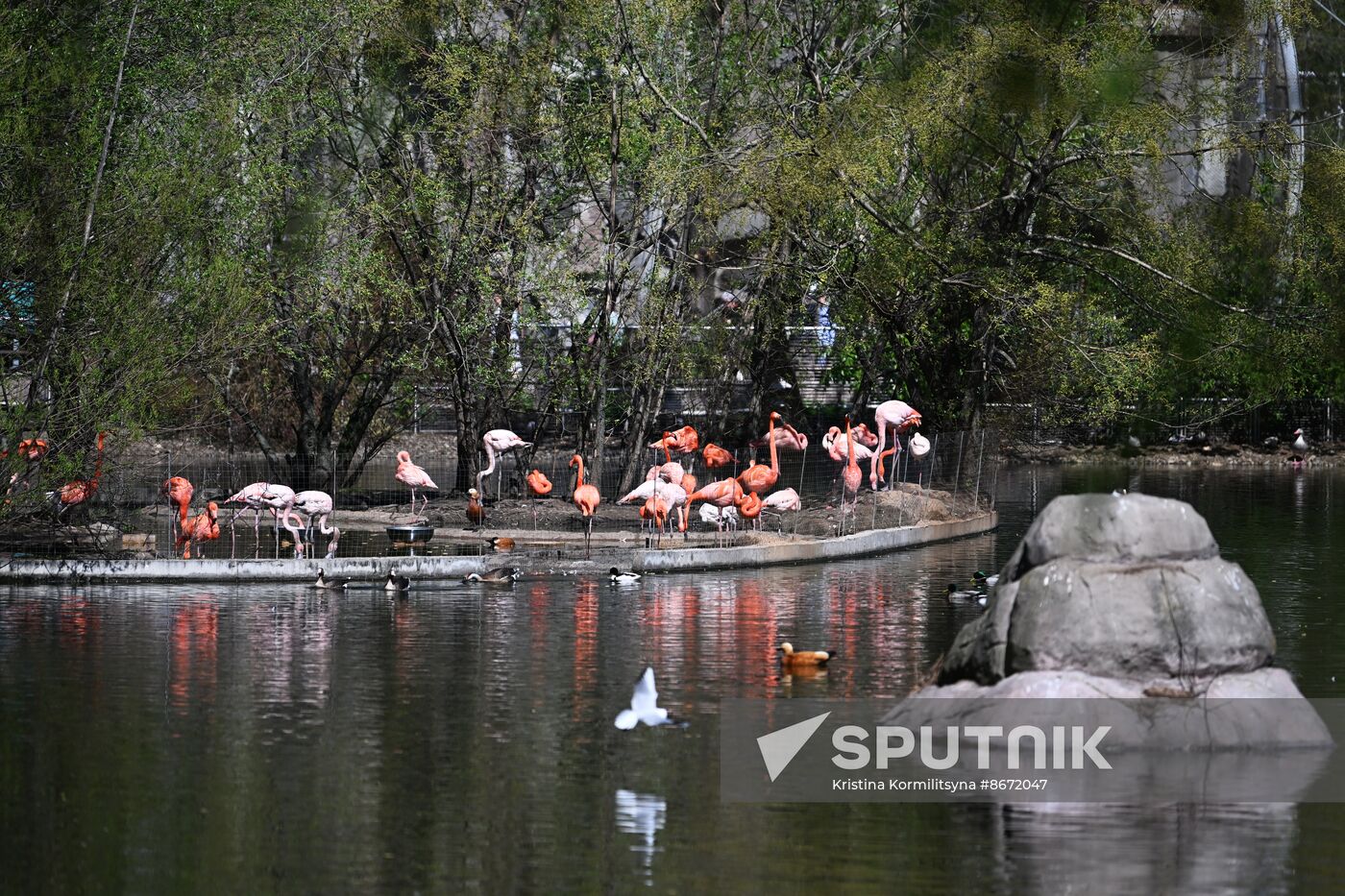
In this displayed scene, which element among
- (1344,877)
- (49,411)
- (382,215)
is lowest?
(1344,877)

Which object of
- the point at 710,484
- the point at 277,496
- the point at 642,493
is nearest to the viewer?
the point at 277,496

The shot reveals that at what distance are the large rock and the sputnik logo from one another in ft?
3.79

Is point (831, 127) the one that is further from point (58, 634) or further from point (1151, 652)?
point (1151, 652)

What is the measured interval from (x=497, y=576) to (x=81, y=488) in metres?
4.64

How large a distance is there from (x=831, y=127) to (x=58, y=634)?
16430 millimetres

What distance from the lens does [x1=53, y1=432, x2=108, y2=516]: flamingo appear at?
21406 millimetres

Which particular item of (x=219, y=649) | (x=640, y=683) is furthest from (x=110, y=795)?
(x=219, y=649)

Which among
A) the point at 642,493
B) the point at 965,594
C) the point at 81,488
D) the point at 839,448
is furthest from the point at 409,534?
Answer: the point at 839,448

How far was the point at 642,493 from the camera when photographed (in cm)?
2520

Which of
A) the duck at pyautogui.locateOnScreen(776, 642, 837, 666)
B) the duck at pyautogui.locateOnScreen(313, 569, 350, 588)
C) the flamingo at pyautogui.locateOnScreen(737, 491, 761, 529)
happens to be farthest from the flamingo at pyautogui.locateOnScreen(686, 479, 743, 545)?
the duck at pyautogui.locateOnScreen(776, 642, 837, 666)

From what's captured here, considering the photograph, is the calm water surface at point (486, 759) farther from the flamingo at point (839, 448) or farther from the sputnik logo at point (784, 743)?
the flamingo at point (839, 448)

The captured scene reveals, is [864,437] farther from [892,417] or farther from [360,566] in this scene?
[360,566]

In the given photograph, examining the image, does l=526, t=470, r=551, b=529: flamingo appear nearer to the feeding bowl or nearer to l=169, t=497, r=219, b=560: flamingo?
the feeding bowl

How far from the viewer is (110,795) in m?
11.6
